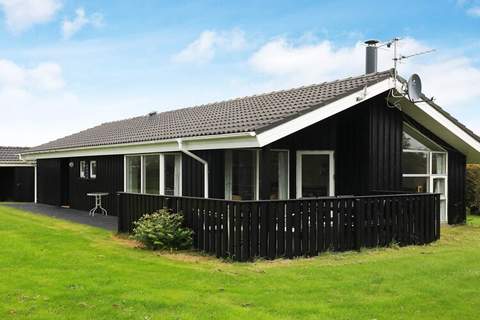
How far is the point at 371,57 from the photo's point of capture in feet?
53.5

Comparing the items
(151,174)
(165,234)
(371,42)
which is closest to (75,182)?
(151,174)

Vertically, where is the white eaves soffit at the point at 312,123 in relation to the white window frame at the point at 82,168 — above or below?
above

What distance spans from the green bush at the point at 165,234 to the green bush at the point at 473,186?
52.9 ft

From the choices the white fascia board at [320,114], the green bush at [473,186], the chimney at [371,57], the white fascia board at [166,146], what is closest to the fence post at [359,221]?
the white fascia board at [320,114]

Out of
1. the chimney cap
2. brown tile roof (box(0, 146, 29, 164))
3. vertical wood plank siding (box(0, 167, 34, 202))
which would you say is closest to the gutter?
vertical wood plank siding (box(0, 167, 34, 202))

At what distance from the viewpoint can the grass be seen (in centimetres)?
625

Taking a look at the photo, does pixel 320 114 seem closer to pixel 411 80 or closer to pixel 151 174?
pixel 411 80

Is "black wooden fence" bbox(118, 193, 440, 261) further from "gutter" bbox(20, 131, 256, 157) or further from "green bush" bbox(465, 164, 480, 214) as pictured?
"green bush" bbox(465, 164, 480, 214)

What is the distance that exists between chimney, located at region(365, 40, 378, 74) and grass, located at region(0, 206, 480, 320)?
267 inches

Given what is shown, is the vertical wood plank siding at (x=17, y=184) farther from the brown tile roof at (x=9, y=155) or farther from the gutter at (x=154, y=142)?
the gutter at (x=154, y=142)

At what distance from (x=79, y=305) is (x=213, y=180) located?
24.6 feet

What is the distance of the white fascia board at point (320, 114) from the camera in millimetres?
10555

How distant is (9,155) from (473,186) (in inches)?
973

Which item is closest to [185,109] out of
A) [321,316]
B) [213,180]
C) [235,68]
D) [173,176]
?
[235,68]
